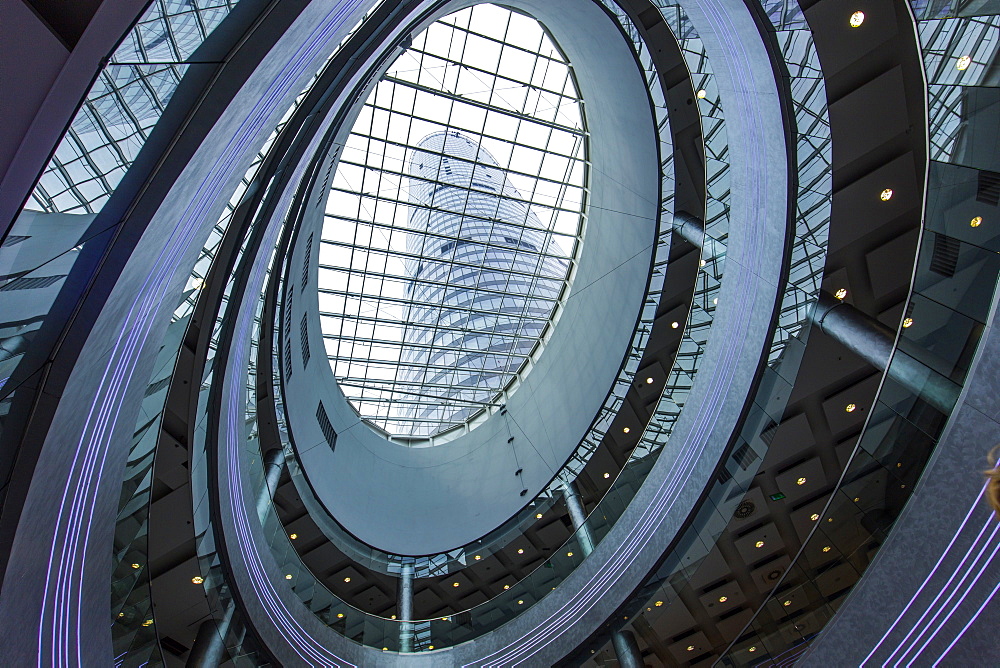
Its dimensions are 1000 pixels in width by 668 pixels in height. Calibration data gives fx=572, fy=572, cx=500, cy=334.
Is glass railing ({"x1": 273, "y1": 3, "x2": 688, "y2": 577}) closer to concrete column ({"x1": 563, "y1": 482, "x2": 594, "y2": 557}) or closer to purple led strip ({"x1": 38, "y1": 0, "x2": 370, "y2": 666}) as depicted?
concrete column ({"x1": 563, "y1": 482, "x2": 594, "y2": 557})

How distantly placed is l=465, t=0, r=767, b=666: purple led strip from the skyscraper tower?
1459 cm

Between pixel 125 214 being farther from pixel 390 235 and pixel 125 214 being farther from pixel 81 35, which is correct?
pixel 390 235

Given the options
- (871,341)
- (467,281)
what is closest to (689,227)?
(871,341)

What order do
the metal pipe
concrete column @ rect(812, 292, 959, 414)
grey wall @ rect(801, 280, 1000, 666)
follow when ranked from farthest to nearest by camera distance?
the metal pipe, concrete column @ rect(812, 292, 959, 414), grey wall @ rect(801, 280, 1000, 666)

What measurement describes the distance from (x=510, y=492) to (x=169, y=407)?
49.7 ft

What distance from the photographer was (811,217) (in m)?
10.8

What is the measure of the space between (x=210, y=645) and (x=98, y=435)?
16.1ft

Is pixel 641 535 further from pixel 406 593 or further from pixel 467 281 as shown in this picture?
pixel 467 281

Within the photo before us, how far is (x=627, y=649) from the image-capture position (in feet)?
40.4

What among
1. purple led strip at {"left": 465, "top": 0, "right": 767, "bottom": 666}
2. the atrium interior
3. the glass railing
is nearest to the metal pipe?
the glass railing

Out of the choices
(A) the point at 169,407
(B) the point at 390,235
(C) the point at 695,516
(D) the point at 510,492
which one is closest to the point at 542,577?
(C) the point at 695,516

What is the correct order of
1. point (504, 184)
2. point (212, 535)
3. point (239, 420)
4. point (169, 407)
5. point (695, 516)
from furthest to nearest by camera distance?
point (504, 184) → point (695, 516) → point (239, 420) → point (169, 407) → point (212, 535)

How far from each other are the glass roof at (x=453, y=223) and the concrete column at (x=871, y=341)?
15.3 metres

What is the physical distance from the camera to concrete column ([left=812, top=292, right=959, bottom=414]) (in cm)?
596
